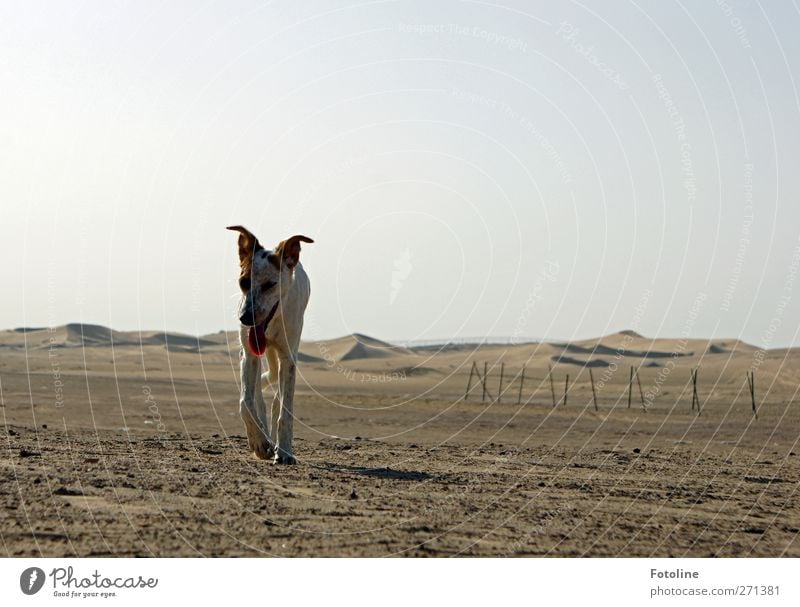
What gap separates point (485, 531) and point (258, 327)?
592 cm

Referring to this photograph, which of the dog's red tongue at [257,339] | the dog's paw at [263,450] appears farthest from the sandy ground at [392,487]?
the dog's red tongue at [257,339]

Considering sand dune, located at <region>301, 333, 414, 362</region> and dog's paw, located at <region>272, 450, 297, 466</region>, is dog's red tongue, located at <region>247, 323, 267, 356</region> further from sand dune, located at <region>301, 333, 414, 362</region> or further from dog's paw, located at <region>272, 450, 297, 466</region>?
sand dune, located at <region>301, 333, 414, 362</region>

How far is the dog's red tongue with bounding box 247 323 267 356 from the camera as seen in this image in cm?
1526

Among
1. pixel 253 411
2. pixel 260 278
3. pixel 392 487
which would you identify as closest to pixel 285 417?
pixel 253 411

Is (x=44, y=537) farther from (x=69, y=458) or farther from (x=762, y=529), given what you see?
(x=762, y=529)

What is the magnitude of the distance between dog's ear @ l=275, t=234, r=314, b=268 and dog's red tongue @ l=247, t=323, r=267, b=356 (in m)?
1.03

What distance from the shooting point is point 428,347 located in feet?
453

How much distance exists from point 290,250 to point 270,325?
1.22 m

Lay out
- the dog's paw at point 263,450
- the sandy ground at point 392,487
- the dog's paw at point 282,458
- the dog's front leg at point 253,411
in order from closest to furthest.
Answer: the sandy ground at point 392,487, the dog's paw at point 282,458, the dog's front leg at point 253,411, the dog's paw at point 263,450

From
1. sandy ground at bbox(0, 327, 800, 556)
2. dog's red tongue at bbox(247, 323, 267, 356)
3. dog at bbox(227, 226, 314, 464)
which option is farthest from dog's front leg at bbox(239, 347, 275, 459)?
dog's red tongue at bbox(247, 323, 267, 356)

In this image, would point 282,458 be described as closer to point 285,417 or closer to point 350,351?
point 285,417

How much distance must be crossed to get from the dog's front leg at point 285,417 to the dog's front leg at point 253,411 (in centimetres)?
31

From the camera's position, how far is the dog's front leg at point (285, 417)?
51.1ft
